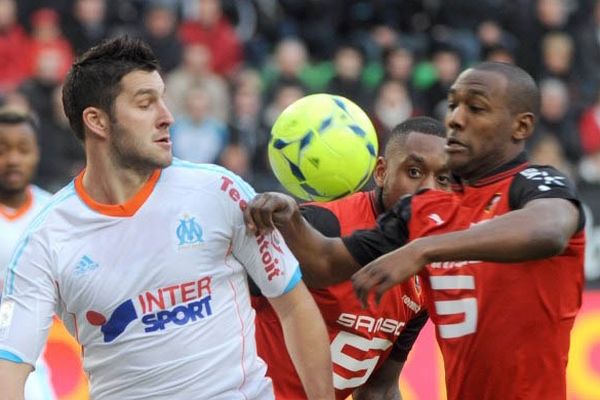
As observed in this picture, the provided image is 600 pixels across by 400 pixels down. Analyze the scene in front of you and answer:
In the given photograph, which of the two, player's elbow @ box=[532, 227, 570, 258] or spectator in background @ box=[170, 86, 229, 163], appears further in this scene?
spectator in background @ box=[170, 86, 229, 163]

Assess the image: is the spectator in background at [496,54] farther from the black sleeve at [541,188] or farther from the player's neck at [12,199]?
the black sleeve at [541,188]

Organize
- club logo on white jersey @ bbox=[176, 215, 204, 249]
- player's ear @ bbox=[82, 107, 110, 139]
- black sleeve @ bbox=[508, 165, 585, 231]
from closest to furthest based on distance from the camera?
black sleeve @ bbox=[508, 165, 585, 231] < club logo on white jersey @ bbox=[176, 215, 204, 249] < player's ear @ bbox=[82, 107, 110, 139]

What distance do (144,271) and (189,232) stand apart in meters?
0.24

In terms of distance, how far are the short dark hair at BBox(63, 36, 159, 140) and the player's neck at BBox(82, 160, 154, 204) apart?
23cm

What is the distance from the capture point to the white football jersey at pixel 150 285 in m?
5.46

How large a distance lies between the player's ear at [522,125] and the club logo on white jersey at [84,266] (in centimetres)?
174

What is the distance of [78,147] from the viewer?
559 inches

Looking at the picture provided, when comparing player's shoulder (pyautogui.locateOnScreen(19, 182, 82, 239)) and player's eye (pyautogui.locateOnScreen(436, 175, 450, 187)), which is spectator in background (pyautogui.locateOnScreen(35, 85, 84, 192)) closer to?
player's eye (pyautogui.locateOnScreen(436, 175, 450, 187))

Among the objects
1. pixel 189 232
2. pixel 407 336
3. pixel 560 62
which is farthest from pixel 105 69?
pixel 560 62

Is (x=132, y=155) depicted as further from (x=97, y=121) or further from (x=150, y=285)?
(x=150, y=285)

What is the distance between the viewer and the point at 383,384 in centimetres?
690

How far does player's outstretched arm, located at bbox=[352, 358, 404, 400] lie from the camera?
22.6ft

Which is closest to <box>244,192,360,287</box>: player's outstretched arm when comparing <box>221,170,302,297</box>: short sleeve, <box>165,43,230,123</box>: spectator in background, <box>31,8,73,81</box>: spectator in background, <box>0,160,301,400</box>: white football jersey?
<box>221,170,302,297</box>: short sleeve

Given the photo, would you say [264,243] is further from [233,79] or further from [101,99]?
[233,79]
